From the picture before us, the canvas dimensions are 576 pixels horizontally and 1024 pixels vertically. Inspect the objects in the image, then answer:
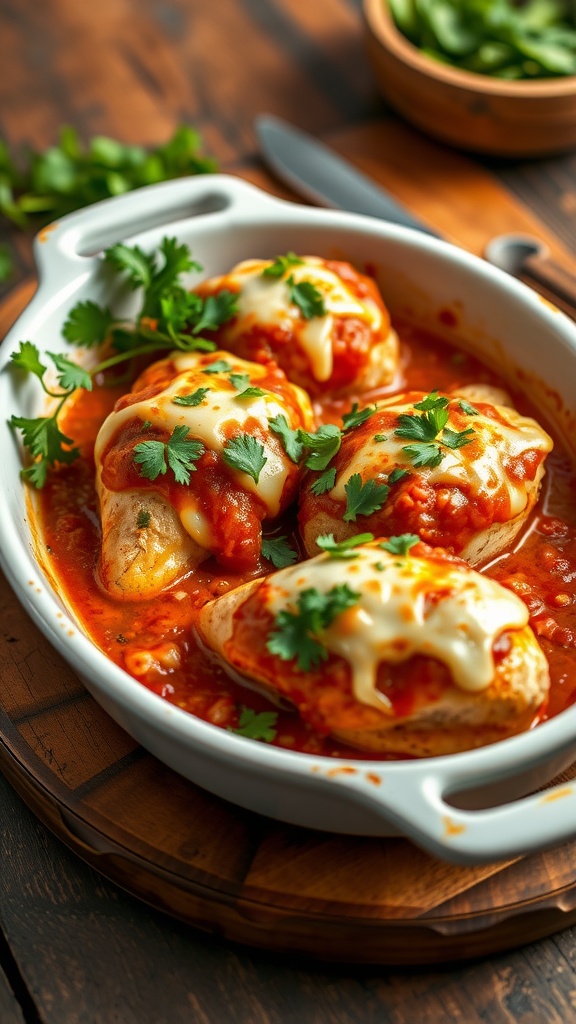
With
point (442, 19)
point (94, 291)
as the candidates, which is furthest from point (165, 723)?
point (442, 19)

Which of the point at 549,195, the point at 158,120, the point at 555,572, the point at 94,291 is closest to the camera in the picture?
the point at 555,572

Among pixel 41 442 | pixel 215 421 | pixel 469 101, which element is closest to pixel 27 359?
pixel 41 442

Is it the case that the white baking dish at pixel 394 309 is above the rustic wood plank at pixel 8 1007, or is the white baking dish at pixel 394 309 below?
above

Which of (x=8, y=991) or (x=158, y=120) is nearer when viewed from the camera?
(x=8, y=991)

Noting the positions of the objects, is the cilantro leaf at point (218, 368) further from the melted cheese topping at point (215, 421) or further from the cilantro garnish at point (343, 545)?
the cilantro garnish at point (343, 545)

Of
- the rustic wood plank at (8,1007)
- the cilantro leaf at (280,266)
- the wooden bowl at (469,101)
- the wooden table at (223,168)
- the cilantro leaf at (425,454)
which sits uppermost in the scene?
the wooden bowl at (469,101)

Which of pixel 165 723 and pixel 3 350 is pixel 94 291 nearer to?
pixel 3 350

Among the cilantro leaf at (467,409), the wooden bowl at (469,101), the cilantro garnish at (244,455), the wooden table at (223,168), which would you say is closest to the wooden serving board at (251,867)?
the wooden table at (223,168)
